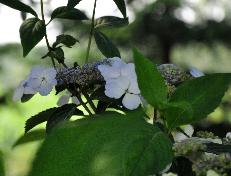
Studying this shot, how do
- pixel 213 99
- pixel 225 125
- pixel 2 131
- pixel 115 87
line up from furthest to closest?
pixel 225 125 → pixel 2 131 → pixel 115 87 → pixel 213 99

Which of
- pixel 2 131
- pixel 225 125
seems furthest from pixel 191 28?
pixel 2 131

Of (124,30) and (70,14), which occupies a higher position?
(70,14)

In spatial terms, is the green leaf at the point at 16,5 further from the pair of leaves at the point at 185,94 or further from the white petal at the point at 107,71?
the pair of leaves at the point at 185,94

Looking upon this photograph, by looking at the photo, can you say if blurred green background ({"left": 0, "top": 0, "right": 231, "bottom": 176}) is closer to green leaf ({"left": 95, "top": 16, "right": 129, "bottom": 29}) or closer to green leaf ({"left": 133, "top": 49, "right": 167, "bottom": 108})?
green leaf ({"left": 95, "top": 16, "right": 129, "bottom": 29})

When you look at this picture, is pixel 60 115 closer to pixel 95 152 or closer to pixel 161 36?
pixel 95 152

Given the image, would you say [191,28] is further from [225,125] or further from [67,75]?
[67,75]

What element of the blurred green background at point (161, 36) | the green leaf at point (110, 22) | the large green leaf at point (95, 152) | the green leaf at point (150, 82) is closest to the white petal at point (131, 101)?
the green leaf at point (150, 82)
